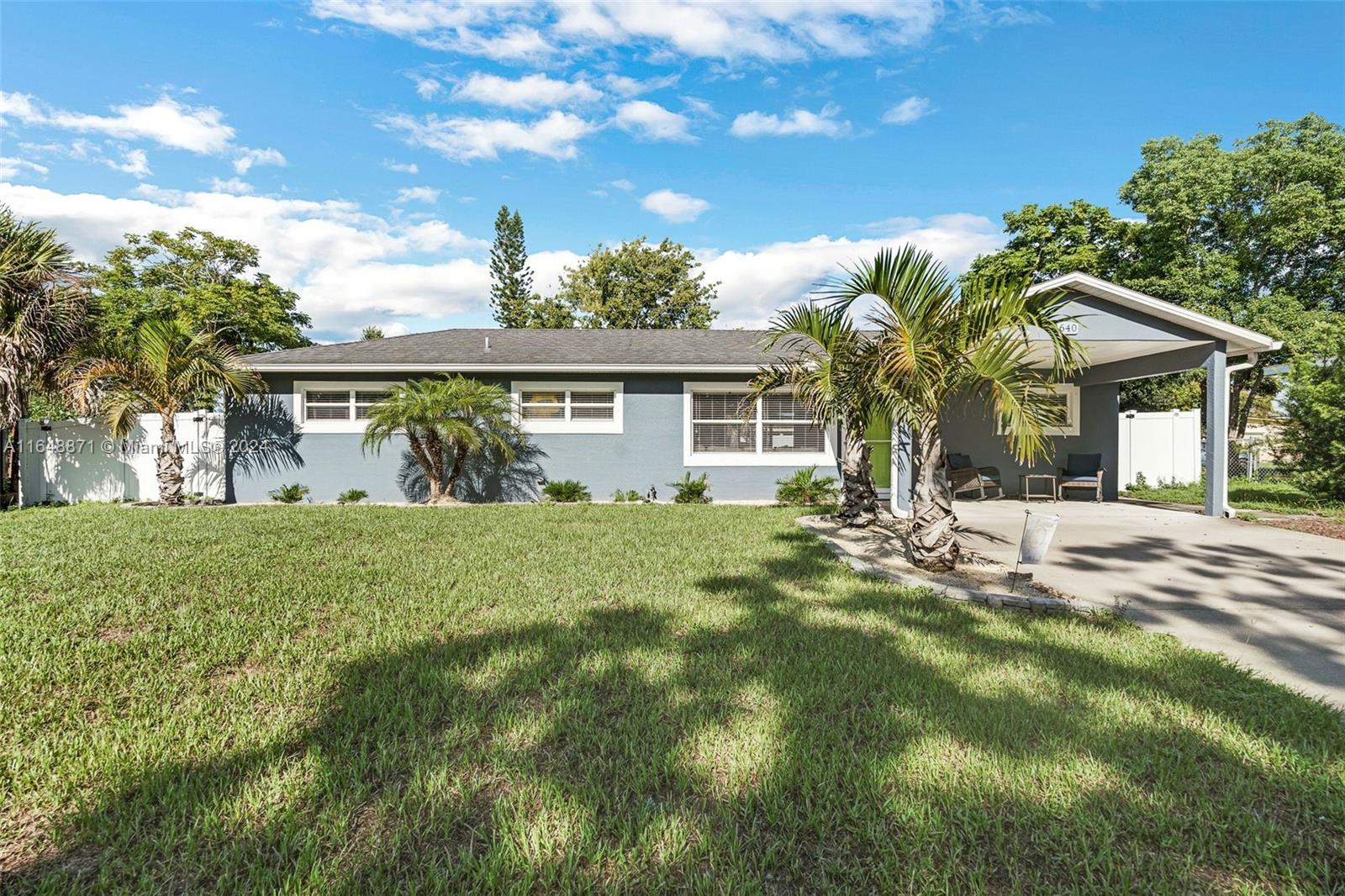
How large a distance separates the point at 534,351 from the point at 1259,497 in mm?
15944

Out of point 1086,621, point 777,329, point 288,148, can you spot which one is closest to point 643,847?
point 1086,621

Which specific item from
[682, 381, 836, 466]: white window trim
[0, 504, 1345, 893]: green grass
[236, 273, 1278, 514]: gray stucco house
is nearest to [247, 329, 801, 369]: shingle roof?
[236, 273, 1278, 514]: gray stucco house

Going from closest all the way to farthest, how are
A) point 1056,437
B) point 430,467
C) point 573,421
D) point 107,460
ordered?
point 430,467 → point 107,460 → point 573,421 → point 1056,437

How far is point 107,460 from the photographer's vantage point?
11.2m

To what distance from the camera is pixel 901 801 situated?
7.07 ft

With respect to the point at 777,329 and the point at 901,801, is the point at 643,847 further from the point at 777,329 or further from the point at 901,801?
the point at 777,329

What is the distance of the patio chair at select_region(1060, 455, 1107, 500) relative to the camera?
1210cm

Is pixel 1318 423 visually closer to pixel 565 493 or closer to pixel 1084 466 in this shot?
pixel 1084 466

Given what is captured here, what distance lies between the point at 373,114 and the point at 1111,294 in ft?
47.0

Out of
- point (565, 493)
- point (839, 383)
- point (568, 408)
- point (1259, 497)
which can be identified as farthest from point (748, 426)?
point (1259, 497)

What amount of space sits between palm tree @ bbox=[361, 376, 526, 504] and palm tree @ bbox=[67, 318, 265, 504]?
2818 millimetres

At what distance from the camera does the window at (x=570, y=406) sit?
38.1 feet

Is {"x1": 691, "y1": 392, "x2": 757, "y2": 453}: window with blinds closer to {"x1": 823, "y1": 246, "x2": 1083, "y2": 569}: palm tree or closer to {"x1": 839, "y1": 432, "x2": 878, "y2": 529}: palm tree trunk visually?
{"x1": 839, "y1": 432, "x2": 878, "y2": 529}: palm tree trunk

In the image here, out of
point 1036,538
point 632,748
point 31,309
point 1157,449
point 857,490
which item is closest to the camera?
point 632,748
